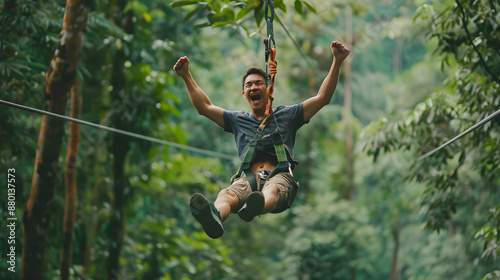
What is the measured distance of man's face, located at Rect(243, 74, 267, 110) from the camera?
3.53m

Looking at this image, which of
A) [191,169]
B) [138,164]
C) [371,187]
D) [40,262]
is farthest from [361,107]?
[40,262]

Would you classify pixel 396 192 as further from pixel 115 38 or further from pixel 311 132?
pixel 115 38

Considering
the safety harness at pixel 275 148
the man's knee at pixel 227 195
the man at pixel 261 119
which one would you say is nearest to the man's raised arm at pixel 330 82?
the man at pixel 261 119

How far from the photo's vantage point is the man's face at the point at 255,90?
3533mm

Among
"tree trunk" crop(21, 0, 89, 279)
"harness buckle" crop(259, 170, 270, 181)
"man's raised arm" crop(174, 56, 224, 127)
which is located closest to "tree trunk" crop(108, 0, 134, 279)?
"tree trunk" crop(21, 0, 89, 279)

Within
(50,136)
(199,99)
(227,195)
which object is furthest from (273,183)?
(50,136)

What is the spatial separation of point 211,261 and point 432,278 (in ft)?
30.6

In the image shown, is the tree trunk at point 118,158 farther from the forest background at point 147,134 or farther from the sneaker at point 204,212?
the sneaker at point 204,212

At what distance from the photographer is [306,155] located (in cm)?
1680

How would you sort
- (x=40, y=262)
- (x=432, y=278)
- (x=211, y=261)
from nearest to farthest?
(x=40, y=262) → (x=211, y=261) → (x=432, y=278)

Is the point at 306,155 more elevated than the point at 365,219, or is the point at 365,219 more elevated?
the point at 306,155

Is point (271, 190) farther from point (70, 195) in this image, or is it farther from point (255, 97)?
point (70, 195)

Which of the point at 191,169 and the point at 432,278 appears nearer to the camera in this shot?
the point at 191,169

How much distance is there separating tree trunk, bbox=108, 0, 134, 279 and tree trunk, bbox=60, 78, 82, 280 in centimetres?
61
